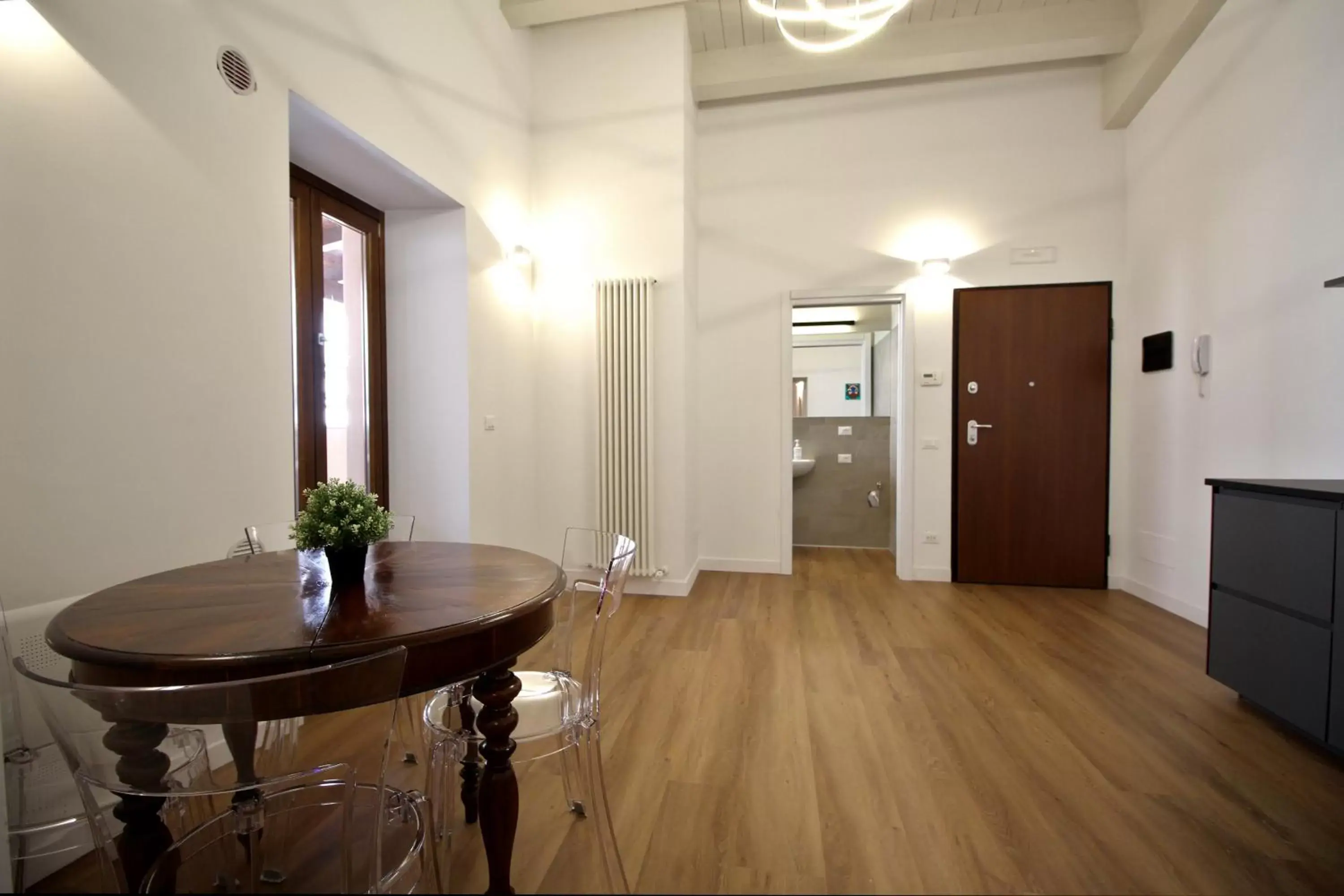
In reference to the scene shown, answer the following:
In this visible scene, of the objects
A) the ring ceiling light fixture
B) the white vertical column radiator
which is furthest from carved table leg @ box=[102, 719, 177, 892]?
the ring ceiling light fixture

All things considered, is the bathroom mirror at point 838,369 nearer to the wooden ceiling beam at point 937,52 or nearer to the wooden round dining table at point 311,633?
the wooden ceiling beam at point 937,52

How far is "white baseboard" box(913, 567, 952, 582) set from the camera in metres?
3.98

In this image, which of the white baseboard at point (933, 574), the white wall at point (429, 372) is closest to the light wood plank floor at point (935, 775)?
the white baseboard at point (933, 574)

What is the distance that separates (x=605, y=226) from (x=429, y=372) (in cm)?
157

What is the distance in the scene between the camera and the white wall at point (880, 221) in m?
3.79

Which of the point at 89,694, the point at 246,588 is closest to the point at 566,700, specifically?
the point at 246,588

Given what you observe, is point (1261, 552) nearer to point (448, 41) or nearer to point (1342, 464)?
point (1342, 464)

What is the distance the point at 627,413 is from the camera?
143 inches

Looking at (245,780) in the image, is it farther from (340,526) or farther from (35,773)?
(35,773)

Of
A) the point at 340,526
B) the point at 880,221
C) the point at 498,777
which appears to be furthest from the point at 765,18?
the point at 498,777

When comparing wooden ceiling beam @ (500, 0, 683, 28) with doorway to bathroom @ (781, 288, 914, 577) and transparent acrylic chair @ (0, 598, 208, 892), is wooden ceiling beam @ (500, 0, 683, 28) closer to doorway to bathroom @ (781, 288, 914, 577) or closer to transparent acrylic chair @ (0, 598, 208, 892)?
doorway to bathroom @ (781, 288, 914, 577)

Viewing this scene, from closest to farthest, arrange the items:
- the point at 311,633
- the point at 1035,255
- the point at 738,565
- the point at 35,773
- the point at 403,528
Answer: the point at 311,633 → the point at 35,773 → the point at 403,528 → the point at 1035,255 → the point at 738,565

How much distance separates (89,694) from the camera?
724 mm

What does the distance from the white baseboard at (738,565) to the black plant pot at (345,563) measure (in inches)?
127
